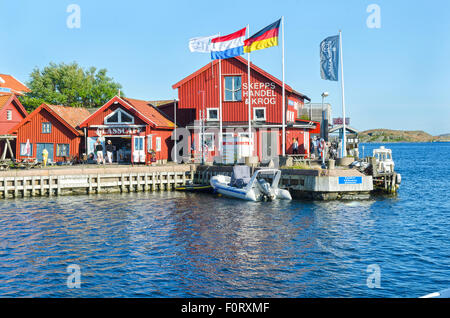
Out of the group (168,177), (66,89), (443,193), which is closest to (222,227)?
(168,177)

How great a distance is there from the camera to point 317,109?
57.1m

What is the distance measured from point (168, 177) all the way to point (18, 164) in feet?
39.6

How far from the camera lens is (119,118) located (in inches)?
1676

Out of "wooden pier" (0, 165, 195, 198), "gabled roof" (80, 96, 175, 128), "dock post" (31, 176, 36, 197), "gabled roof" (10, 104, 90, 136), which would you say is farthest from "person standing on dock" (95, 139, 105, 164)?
"dock post" (31, 176, 36, 197)

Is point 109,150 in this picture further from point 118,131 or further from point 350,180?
point 350,180

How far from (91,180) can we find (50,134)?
12.2m

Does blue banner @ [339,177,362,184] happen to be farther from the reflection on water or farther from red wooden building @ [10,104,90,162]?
red wooden building @ [10,104,90,162]

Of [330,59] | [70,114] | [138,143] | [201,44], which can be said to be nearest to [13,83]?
[70,114]

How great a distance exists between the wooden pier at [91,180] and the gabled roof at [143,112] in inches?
231

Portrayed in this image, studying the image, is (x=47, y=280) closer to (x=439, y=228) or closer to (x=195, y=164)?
(x=439, y=228)

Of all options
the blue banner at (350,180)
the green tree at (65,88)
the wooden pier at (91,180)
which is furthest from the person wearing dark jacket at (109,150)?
the green tree at (65,88)

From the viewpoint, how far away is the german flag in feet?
104

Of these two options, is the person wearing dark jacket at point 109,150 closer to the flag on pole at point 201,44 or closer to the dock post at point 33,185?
the dock post at point 33,185

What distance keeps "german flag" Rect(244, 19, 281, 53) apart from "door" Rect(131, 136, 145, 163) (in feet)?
45.5
